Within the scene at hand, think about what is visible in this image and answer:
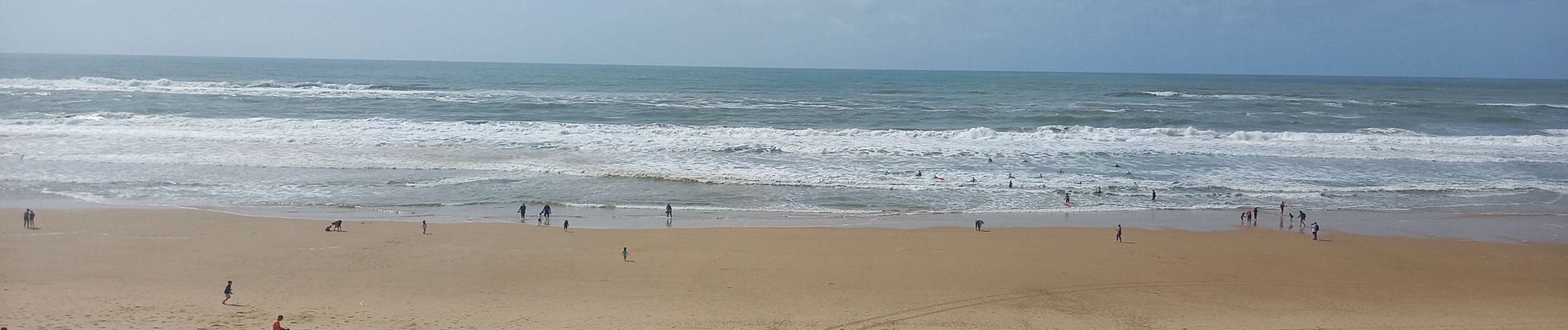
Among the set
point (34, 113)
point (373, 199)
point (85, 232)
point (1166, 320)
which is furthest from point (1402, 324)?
point (34, 113)

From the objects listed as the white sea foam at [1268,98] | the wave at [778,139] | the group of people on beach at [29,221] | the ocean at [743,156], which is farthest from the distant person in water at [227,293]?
the white sea foam at [1268,98]

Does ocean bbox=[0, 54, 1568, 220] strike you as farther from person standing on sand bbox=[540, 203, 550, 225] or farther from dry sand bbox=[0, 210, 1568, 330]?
dry sand bbox=[0, 210, 1568, 330]

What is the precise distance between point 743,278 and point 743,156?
15.0 metres

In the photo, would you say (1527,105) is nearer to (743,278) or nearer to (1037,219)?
(1037,219)

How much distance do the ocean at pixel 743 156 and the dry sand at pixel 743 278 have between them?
320 cm

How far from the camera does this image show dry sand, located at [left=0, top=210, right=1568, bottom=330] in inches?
453

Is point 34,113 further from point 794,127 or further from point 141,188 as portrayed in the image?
Result: point 794,127

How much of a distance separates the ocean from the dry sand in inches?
126

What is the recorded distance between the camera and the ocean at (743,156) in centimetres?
2091

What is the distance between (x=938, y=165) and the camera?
26812mm

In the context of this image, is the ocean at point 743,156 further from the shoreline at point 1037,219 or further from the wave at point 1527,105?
the wave at point 1527,105

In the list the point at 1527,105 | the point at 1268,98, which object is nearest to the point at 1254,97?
the point at 1268,98

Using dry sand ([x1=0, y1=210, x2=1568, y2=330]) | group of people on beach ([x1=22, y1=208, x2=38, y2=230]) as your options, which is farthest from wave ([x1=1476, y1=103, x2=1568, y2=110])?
group of people on beach ([x1=22, y1=208, x2=38, y2=230])

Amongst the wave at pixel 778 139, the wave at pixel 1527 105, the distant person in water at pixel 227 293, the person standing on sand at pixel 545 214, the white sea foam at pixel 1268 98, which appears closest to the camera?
the distant person in water at pixel 227 293
